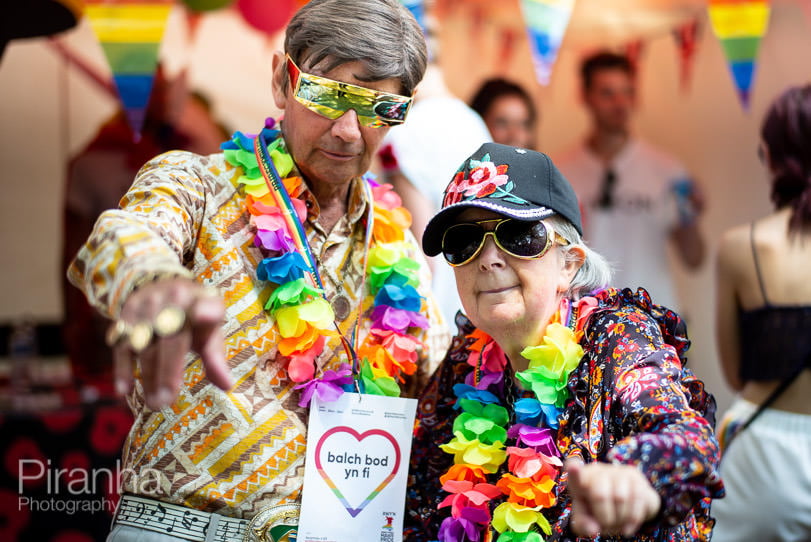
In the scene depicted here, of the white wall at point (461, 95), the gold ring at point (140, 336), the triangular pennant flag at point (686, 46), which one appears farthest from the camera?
the triangular pennant flag at point (686, 46)

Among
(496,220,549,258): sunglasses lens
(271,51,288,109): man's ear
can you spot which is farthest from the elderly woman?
(271,51,288,109): man's ear

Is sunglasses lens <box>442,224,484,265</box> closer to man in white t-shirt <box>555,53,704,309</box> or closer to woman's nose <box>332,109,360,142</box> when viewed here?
woman's nose <box>332,109,360,142</box>

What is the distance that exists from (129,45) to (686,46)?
13.6ft

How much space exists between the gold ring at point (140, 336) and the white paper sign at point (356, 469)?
816mm

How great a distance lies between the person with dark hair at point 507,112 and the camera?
16.0 feet

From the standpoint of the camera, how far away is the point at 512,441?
2178 millimetres

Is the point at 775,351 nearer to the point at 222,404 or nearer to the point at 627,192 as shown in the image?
the point at 627,192

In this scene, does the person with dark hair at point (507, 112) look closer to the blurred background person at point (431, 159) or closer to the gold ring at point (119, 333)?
the blurred background person at point (431, 159)

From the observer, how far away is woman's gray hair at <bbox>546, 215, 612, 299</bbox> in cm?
215

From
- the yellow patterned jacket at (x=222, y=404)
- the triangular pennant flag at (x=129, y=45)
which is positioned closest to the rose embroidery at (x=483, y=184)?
the yellow patterned jacket at (x=222, y=404)

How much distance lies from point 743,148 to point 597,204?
1314mm

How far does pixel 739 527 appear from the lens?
3.52 m

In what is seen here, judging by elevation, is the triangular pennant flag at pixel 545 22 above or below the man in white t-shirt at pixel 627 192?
above

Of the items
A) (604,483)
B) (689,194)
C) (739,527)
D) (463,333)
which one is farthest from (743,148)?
(604,483)
